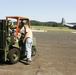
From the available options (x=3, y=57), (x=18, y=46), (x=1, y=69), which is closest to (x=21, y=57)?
(x=18, y=46)

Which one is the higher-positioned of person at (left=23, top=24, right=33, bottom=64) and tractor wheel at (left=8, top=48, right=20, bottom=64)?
person at (left=23, top=24, right=33, bottom=64)

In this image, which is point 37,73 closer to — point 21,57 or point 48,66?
point 48,66

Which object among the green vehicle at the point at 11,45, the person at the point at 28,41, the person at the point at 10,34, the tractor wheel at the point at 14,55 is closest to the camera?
the green vehicle at the point at 11,45

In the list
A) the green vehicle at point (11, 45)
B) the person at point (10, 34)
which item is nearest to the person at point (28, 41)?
the green vehicle at point (11, 45)

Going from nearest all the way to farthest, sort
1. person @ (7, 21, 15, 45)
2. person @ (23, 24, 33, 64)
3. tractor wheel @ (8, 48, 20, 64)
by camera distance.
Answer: tractor wheel @ (8, 48, 20, 64)
person @ (7, 21, 15, 45)
person @ (23, 24, 33, 64)

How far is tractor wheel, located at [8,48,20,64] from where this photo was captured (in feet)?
35.6

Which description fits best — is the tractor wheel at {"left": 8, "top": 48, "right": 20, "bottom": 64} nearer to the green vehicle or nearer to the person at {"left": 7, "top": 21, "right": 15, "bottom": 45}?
the green vehicle

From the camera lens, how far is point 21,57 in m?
12.2

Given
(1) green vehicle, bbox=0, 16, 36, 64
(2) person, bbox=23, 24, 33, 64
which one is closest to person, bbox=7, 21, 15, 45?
(1) green vehicle, bbox=0, 16, 36, 64

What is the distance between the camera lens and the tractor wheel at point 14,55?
10847 mm

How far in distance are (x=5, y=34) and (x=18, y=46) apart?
1.09 metres

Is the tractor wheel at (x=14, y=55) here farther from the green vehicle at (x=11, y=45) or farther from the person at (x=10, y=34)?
the person at (x=10, y=34)

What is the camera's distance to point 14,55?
11164 millimetres

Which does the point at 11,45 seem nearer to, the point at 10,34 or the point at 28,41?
the point at 10,34
